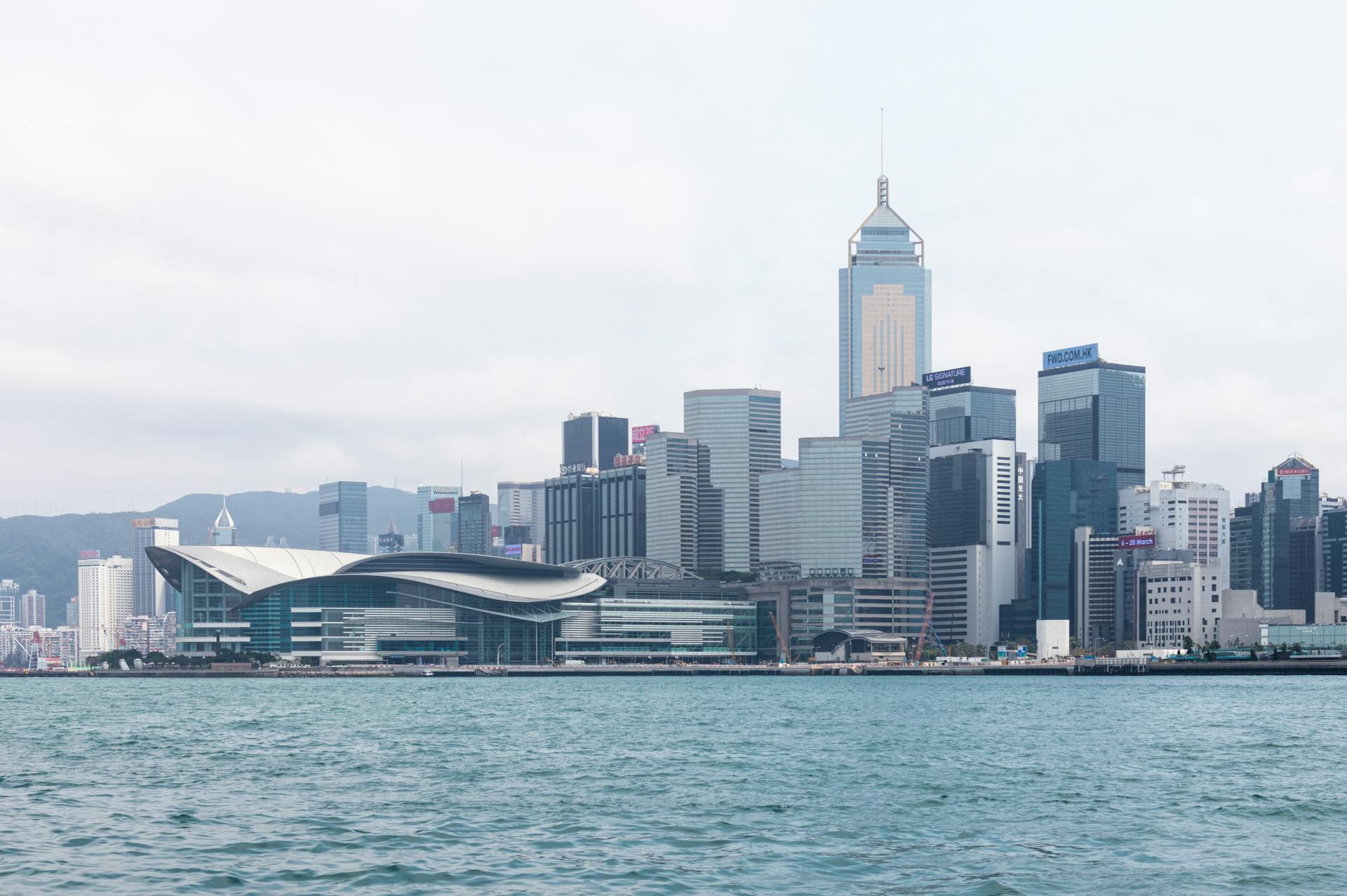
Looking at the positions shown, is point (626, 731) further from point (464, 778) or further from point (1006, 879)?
point (1006, 879)

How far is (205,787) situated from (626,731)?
35265 millimetres

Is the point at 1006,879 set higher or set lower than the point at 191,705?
higher

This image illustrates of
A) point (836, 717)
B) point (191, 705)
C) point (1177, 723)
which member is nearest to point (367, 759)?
point (836, 717)

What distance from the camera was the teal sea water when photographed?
37406mm

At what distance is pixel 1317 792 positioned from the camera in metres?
54.4

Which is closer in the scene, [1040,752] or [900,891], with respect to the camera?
[900,891]

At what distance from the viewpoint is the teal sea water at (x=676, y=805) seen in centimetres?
3741

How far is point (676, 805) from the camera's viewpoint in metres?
50.5

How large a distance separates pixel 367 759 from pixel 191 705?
215 ft

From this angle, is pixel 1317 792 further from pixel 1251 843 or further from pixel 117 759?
pixel 117 759

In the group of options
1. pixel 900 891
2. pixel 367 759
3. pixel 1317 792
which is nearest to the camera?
pixel 900 891

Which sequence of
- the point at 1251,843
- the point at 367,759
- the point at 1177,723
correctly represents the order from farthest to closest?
the point at 1177,723 < the point at 367,759 < the point at 1251,843

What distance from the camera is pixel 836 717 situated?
4040 inches

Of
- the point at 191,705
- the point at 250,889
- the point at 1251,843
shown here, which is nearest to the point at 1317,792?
the point at 1251,843
